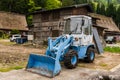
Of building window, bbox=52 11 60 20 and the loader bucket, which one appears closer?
the loader bucket

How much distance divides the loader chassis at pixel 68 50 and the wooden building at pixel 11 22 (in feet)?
142

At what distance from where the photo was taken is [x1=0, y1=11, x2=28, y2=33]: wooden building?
54688mm

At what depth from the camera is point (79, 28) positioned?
488 inches

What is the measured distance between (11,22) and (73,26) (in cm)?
4687

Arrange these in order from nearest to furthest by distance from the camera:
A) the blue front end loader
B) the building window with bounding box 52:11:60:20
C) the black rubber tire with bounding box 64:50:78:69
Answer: the blue front end loader < the black rubber tire with bounding box 64:50:78:69 < the building window with bounding box 52:11:60:20

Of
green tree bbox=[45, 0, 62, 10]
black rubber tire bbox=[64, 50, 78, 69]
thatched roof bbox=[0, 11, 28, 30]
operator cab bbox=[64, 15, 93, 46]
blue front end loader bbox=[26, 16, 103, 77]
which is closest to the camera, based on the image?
blue front end loader bbox=[26, 16, 103, 77]

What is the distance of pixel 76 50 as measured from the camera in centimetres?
1209

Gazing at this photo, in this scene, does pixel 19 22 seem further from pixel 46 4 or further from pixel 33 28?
pixel 33 28

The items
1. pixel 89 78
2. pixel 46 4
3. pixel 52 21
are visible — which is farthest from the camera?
pixel 46 4

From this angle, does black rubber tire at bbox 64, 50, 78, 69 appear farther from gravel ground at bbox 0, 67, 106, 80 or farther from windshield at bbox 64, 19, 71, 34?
windshield at bbox 64, 19, 71, 34

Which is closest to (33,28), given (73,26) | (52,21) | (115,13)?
(52,21)

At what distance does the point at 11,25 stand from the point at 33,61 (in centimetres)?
4692

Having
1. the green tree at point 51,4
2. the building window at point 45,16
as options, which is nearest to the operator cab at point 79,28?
the building window at point 45,16

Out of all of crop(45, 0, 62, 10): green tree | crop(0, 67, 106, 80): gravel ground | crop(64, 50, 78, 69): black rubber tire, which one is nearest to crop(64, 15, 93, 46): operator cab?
crop(64, 50, 78, 69): black rubber tire
